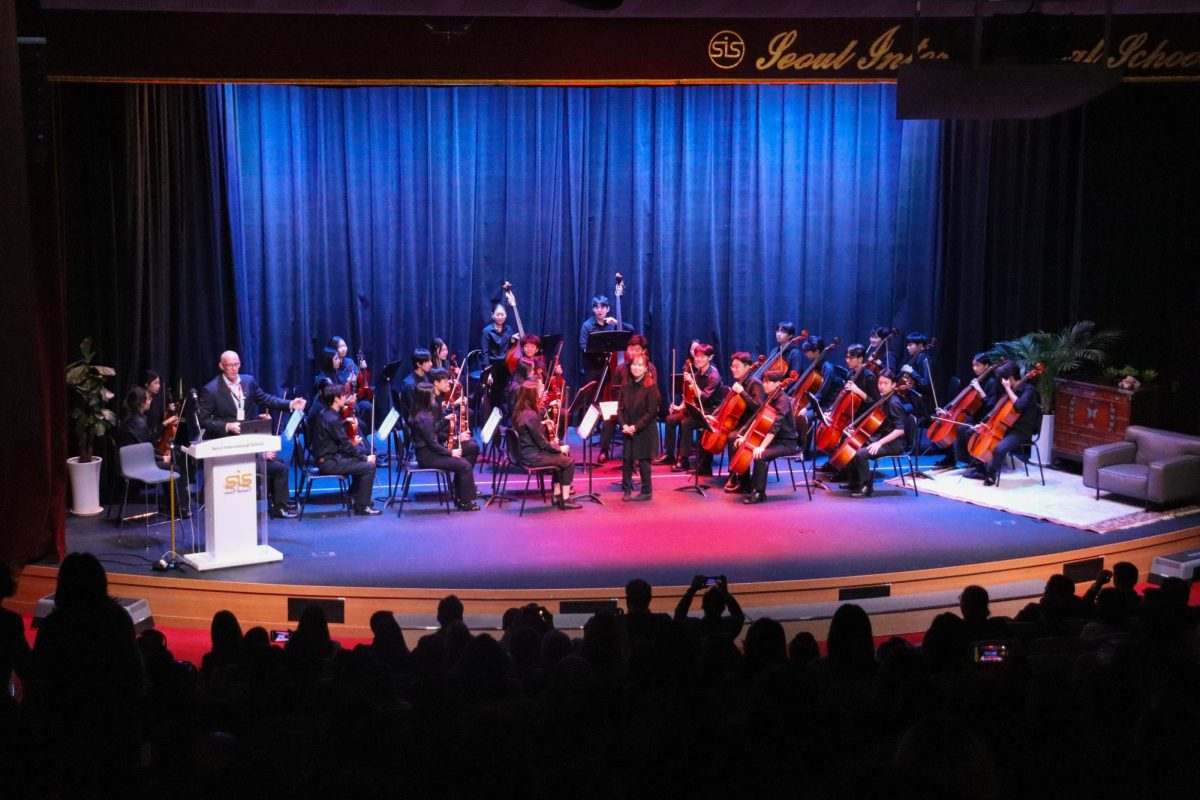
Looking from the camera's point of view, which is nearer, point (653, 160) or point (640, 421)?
point (640, 421)

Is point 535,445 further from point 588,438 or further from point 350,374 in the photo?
point 350,374

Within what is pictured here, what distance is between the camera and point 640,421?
1062 cm

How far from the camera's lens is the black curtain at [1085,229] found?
42.0ft

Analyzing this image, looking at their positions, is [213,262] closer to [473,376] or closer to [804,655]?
[473,376]

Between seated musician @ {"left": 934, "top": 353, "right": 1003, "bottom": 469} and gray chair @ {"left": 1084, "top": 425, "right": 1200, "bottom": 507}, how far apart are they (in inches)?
40.6

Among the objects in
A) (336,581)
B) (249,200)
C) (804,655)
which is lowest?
(336,581)

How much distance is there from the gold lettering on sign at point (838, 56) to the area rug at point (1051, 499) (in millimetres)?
3988

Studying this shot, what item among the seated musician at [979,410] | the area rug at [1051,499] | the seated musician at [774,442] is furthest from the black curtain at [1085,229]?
the seated musician at [774,442]

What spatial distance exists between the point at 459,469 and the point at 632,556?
2014mm

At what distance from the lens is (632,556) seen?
351 inches

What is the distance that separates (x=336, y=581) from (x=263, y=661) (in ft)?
12.3

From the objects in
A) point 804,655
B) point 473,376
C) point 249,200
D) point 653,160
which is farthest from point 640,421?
point 804,655

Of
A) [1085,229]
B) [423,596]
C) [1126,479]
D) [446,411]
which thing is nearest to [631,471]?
[446,411]

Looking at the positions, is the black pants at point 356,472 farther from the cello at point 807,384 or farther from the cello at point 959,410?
the cello at point 959,410
